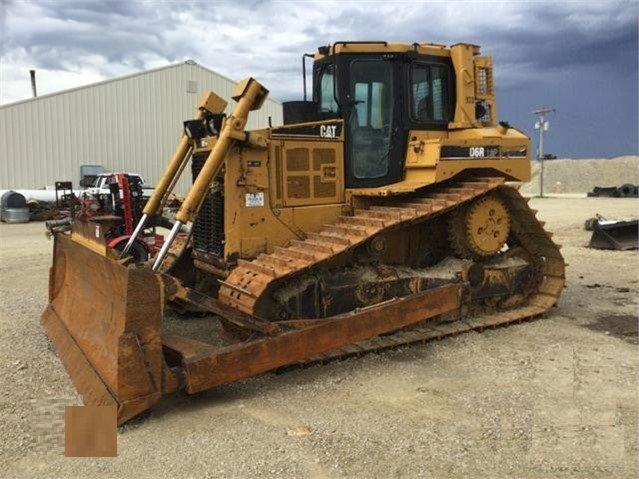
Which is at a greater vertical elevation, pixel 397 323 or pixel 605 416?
pixel 397 323

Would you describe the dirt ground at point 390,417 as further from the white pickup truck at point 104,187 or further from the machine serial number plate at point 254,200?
the white pickup truck at point 104,187

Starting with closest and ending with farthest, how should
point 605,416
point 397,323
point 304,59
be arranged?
point 605,416 → point 397,323 → point 304,59

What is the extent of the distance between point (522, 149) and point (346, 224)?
2.62 meters

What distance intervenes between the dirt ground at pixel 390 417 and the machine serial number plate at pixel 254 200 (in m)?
1.69

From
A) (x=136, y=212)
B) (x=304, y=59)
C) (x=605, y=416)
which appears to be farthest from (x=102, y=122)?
(x=605, y=416)

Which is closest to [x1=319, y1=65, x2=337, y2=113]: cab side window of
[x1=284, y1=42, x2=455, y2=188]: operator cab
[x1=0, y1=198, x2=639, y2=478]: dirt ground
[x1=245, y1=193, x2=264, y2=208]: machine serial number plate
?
[x1=284, y1=42, x2=455, y2=188]: operator cab

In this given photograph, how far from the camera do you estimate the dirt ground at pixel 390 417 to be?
370 cm

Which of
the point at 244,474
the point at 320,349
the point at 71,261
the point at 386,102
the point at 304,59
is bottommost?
the point at 244,474

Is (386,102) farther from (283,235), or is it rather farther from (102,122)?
(102,122)

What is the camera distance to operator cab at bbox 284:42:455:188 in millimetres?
6488

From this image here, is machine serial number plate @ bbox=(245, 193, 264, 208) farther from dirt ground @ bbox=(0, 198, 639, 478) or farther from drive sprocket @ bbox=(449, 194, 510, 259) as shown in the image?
drive sprocket @ bbox=(449, 194, 510, 259)

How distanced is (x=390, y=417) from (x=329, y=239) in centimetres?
201

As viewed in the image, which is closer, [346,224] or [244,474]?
[244,474]

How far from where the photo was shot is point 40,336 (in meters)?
6.47
